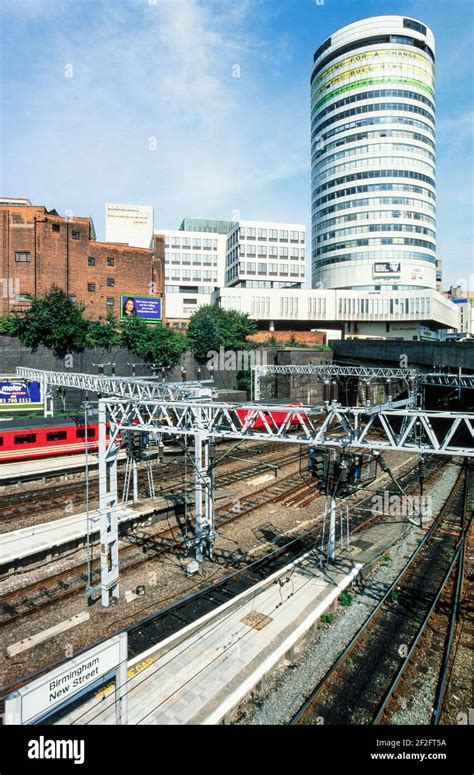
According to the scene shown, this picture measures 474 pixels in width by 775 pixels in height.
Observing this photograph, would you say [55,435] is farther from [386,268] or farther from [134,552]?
[386,268]

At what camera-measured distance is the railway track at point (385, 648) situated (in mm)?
8672

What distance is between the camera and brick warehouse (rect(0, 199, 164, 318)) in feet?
157

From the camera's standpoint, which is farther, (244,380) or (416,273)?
(416,273)

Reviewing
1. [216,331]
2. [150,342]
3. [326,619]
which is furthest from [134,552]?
[216,331]

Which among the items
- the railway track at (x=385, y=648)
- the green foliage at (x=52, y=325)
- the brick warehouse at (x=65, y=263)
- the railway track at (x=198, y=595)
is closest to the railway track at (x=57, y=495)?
the railway track at (x=198, y=595)

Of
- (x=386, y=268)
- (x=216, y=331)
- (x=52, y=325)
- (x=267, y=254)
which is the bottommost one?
(x=52, y=325)

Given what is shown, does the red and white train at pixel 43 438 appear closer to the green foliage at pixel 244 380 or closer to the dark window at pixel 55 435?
the dark window at pixel 55 435

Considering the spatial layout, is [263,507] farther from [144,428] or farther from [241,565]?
[144,428]

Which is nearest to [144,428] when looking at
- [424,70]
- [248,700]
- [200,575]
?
[200,575]

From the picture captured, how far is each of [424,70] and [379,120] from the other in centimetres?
1537

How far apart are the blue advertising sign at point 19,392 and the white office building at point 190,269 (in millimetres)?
40578

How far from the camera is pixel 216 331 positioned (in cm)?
5138

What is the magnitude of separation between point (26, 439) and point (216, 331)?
2951 cm

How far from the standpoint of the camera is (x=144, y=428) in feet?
45.0
